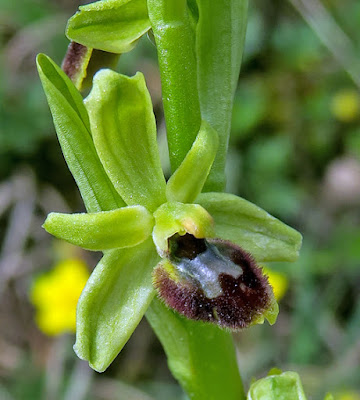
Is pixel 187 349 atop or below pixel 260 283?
below

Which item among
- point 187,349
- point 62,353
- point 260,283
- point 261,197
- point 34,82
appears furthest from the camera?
point 34,82

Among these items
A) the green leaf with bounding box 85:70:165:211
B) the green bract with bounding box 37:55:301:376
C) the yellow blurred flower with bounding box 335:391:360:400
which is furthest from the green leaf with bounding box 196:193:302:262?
the yellow blurred flower with bounding box 335:391:360:400

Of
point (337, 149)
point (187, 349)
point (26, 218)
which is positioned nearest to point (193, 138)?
point (187, 349)

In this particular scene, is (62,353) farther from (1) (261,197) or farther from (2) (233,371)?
(2) (233,371)

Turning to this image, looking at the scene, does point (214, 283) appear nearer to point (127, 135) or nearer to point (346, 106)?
point (127, 135)

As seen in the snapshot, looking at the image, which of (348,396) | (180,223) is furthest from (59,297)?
(180,223)

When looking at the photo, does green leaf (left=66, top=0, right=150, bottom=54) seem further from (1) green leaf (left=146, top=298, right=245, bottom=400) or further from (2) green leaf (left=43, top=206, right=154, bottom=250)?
(1) green leaf (left=146, top=298, right=245, bottom=400)
